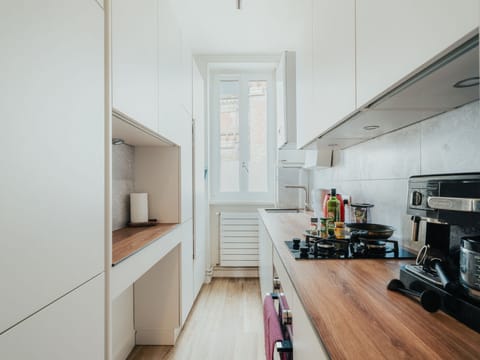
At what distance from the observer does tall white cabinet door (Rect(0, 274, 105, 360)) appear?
603 mm

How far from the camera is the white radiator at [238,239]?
3611 mm

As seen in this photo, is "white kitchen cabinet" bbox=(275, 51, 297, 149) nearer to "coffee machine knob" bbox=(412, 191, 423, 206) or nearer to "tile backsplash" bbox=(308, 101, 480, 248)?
"tile backsplash" bbox=(308, 101, 480, 248)

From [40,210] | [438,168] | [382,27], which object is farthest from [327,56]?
[40,210]

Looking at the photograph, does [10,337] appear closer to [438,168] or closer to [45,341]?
[45,341]

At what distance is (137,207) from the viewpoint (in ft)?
6.59

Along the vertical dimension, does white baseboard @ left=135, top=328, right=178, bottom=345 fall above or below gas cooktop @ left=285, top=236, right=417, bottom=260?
below

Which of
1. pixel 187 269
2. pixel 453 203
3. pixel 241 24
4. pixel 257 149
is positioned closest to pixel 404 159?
pixel 453 203

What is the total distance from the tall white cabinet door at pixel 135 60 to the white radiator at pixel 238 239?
2.18 meters

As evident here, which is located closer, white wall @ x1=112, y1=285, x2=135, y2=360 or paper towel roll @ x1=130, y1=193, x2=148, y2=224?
white wall @ x1=112, y1=285, x2=135, y2=360

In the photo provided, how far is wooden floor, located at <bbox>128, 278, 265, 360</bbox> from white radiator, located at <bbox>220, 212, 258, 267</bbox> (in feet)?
1.26

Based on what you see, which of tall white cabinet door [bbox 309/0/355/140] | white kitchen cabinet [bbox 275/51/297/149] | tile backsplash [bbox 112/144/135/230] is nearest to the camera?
tall white cabinet door [bbox 309/0/355/140]

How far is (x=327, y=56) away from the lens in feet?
4.43

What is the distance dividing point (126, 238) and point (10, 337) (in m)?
1.01

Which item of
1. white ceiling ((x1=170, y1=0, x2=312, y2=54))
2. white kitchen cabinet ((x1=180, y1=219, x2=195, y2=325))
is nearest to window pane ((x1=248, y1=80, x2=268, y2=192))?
white ceiling ((x1=170, y1=0, x2=312, y2=54))
